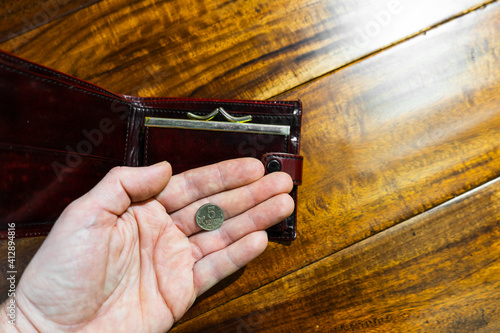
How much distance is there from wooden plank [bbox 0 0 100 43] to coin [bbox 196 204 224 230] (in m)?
1.10

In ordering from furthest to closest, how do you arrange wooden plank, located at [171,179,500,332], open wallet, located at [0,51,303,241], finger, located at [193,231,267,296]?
1. wooden plank, located at [171,179,500,332]
2. finger, located at [193,231,267,296]
3. open wallet, located at [0,51,303,241]

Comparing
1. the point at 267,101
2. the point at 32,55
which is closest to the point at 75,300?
the point at 267,101

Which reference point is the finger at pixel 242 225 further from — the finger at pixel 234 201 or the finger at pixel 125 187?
the finger at pixel 125 187

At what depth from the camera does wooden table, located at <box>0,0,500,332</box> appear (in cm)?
141

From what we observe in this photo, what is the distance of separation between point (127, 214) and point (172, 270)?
0.26m

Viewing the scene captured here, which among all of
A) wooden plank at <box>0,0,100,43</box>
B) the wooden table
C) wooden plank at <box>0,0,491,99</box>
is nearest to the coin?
the wooden table

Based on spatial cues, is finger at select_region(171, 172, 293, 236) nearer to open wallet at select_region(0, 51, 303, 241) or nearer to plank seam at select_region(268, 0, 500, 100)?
open wallet at select_region(0, 51, 303, 241)

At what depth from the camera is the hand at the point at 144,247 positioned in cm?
101

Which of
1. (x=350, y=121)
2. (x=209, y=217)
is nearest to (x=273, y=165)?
(x=209, y=217)

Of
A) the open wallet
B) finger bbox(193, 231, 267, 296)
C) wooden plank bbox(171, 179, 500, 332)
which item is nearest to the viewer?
the open wallet

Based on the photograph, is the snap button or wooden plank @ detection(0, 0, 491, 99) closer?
the snap button

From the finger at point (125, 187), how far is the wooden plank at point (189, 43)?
51 cm

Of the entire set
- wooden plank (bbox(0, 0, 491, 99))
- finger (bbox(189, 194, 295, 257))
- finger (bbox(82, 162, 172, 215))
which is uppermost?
wooden plank (bbox(0, 0, 491, 99))

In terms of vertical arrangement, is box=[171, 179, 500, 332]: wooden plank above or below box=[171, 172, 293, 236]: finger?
below
